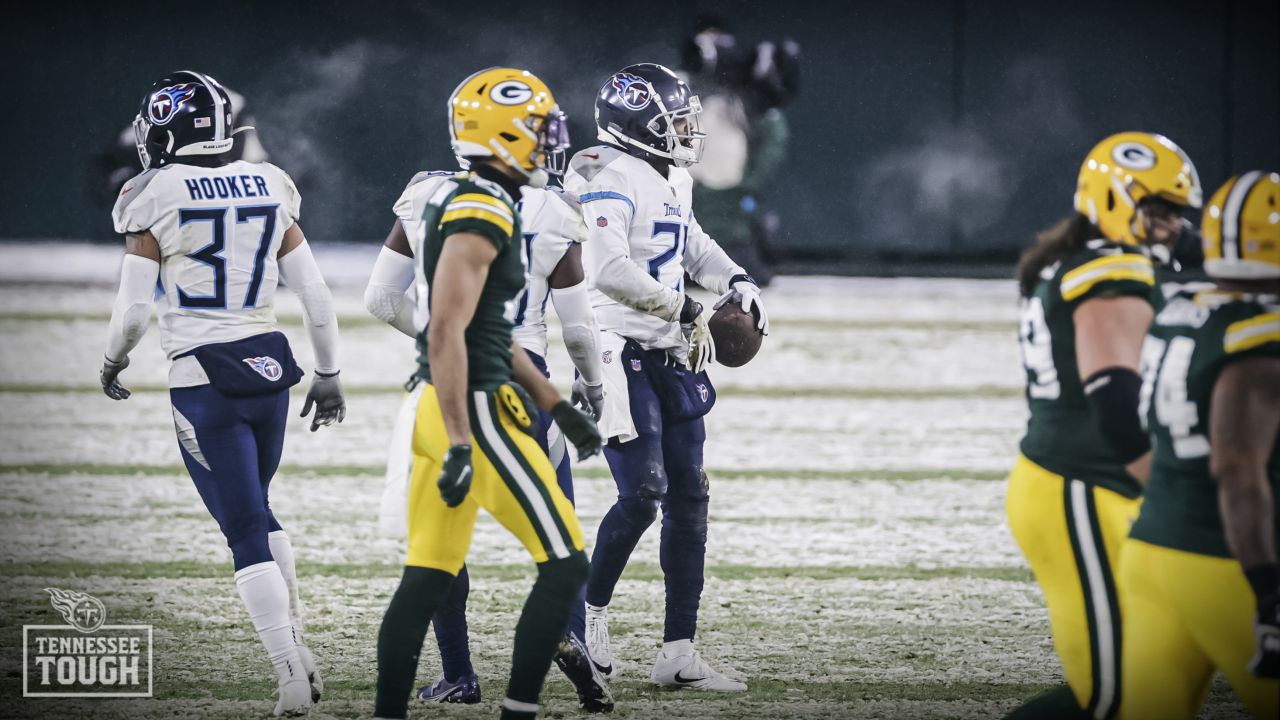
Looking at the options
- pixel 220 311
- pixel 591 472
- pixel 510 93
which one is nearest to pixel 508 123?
pixel 510 93

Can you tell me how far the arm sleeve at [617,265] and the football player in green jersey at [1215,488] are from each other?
79.4 inches

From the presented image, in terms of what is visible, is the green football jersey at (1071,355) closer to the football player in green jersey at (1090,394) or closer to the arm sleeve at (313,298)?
the football player in green jersey at (1090,394)

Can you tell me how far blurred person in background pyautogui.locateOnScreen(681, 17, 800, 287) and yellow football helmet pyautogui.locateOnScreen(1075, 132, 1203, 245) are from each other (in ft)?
39.5

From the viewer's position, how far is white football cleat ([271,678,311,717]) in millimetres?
4941

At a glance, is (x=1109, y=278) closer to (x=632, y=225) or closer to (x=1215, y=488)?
(x=1215, y=488)

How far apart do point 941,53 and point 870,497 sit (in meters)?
11.4

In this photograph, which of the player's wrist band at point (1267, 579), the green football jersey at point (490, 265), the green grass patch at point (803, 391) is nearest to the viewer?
the player's wrist band at point (1267, 579)

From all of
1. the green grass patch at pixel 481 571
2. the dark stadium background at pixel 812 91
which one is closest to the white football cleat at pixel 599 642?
the green grass patch at pixel 481 571

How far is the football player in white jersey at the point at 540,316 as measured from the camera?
16.6 ft

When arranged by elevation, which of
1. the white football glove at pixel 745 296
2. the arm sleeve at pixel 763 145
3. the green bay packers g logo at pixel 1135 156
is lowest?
the white football glove at pixel 745 296

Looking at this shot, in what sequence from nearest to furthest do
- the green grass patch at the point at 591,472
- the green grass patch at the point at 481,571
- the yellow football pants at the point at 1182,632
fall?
1. the yellow football pants at the point at 1182,632
2. the green grass patch at the point at 481,571
3. the green grass patch at the point at 591,472

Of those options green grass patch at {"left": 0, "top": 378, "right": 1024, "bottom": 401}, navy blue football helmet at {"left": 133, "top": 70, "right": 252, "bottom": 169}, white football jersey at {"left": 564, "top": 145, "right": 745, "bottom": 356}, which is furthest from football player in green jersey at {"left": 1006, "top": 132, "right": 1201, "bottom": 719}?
green grass patch at {"left": 0, "top": 378, "right": 1024, "bottom": 401}

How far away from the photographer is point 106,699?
5.24 metres

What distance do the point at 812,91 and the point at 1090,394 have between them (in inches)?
606
